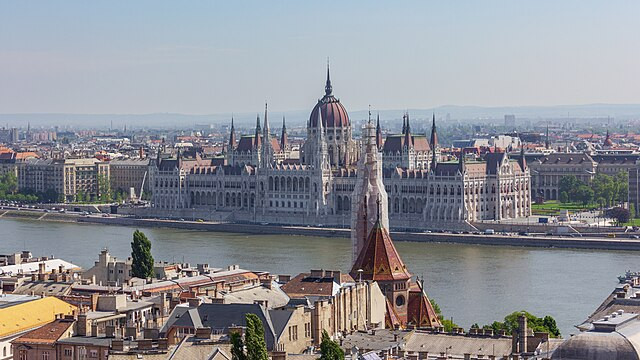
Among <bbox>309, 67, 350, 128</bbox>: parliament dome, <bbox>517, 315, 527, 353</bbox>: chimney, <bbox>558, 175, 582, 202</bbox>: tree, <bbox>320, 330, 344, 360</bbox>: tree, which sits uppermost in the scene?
<bbox>309, 67, 350, 128</bbox>: parliament dome

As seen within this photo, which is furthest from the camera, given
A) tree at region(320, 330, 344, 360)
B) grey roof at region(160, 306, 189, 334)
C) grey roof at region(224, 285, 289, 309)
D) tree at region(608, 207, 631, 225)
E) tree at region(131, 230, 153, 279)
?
tree at region(608, 207, 631, 225)

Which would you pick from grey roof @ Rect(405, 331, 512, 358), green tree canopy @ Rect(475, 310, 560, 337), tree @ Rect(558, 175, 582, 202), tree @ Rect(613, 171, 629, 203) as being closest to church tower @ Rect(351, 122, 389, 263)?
green tree canopy @ Rect(475, 310, 560, 337)

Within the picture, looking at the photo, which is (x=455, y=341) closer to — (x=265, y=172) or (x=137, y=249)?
(x=137, y=249)

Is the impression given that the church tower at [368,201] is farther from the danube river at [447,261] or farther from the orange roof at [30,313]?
the orange roof at [30,313]

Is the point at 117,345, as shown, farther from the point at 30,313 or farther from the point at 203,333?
the point at 30,313

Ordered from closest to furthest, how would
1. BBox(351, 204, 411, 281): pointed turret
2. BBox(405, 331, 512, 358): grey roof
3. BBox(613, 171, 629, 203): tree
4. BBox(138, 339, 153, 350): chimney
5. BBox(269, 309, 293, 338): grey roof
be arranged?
BBox(138, 339, 153, 350): chimney → BBox(269, 309, 293, 338): grey roof → BBox(405, 331, 512, 358): grey roof → BBox(351, 204, 411, 281): pointed turret → BBox(613, 171, 629, 203): tree

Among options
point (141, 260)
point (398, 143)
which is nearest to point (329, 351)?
point (141, 260)

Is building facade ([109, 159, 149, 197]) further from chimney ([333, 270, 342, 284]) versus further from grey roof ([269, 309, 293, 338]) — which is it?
grey roof ([269, 309, 293, 338])

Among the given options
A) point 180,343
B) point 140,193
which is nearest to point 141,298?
point 180,343
